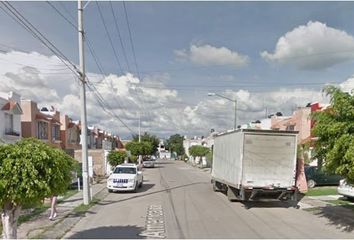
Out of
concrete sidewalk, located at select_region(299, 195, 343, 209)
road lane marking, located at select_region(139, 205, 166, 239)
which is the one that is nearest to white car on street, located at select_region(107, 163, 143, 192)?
road lane marking, located at select_region(139, 205, 166, 239)

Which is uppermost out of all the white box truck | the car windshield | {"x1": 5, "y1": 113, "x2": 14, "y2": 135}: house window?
{"x1": 5, "y1": 113, "x2": 14, "y2": 135}: house window

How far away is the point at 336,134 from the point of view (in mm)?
10305

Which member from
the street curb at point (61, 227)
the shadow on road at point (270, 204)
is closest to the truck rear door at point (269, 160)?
the shadow on road at point (270, 204)

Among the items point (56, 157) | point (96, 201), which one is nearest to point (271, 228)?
point (56, 157)

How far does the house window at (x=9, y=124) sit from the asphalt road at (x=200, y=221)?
13305 millimetres

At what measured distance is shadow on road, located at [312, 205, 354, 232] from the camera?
11.5m

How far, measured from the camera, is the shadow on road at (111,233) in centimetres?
986

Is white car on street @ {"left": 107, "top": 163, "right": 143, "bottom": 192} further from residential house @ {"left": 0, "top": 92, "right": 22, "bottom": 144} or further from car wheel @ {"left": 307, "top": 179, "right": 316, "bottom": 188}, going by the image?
car wheel @ {"left": 307, "top": 179, "right": 316, "bottom": 188}

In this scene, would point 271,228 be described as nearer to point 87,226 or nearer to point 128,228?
point 128,228

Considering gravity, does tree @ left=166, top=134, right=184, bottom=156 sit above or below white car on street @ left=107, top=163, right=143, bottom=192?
below

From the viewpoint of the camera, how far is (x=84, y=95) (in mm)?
16875

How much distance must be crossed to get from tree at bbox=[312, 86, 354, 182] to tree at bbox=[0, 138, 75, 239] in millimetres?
6948

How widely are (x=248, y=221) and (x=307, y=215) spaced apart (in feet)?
8.91

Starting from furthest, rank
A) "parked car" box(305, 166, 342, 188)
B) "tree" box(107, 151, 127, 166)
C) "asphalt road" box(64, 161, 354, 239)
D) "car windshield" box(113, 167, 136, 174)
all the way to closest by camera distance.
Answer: "tree" box(107, 151, 127, 166)
"parked car" box(305, 166, 342, 188)
"car windshield" box(113, 167, 136, 174)
"asphalt road" box(64, 161, 354, 239)
